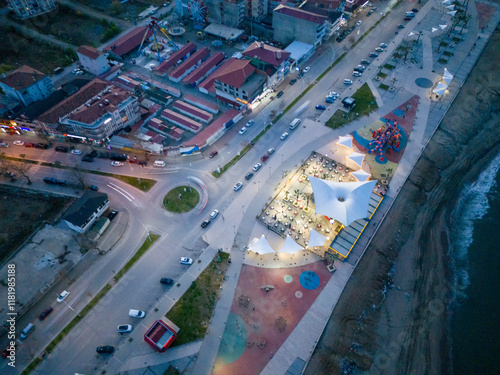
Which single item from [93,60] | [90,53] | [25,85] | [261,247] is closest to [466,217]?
[261,247]

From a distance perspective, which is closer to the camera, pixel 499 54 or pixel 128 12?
pixel 499 54

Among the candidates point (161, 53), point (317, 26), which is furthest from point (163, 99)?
point (317, 26)

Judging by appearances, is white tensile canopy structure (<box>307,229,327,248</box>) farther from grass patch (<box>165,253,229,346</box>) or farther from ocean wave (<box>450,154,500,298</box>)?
ocean wave (<box>450,154,500,298</box>)

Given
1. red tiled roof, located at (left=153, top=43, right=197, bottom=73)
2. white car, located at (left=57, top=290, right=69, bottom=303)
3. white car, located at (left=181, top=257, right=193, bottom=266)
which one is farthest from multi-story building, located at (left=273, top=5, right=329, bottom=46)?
white car, located at (left=57, top=290, right=69, bottom=303)

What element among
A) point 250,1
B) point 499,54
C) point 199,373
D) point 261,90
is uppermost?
point 499,54

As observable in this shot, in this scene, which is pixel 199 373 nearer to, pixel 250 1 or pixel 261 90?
pixel 261 90
